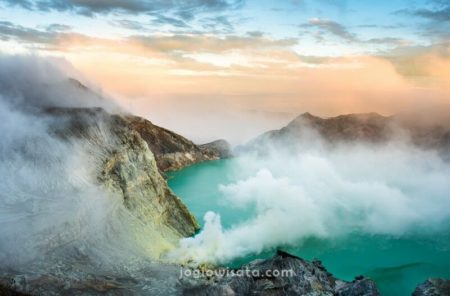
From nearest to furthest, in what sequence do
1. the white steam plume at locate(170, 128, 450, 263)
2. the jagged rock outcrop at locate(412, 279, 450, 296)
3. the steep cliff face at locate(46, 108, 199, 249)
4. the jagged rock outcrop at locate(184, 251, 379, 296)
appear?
the jagged rock outcrop at locate(184, 251, 379, 296) → the jagged rock outcrop at locate(412, 279, 450, 296) → the steep cliff face at locate(46, 108, 199, 249) → the white steam plume at locate(170, 128, 450, 263)

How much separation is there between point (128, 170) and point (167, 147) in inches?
2799

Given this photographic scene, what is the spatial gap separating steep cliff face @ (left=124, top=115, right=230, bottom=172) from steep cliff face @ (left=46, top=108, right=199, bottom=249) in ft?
192

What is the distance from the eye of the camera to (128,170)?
4594 cm

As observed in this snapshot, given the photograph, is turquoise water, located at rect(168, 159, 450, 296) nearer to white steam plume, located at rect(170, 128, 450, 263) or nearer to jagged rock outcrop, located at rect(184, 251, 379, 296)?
white steam plume, located at rect(170, 128, 450, 263)

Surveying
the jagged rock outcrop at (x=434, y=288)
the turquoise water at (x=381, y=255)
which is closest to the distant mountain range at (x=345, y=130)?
the turquoise water at (x=381, y=255)

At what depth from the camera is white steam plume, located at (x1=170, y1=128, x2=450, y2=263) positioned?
159ft

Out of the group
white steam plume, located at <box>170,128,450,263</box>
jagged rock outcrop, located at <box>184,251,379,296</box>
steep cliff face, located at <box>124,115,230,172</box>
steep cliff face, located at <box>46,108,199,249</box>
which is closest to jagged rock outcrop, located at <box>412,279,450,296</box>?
jagged rock outcrop, located at <box>184,251,379,296</box>

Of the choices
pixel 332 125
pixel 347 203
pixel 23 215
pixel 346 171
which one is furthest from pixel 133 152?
pixel 332 125

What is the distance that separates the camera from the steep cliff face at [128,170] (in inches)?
1711

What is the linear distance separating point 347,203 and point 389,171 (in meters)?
50.7

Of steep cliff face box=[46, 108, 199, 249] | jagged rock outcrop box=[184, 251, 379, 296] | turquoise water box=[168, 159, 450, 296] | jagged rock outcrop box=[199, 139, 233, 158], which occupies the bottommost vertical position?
jagged rock outcrop box=[184, 251, 379, 296]

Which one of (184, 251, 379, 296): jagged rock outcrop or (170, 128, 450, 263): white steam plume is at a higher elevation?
(170, 128, 450, 263): white steam plume

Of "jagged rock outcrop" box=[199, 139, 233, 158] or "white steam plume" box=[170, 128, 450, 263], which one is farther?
"jagged rock outcrop" box=[199, 139, 233, 158]

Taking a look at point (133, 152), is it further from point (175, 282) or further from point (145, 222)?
point (175, 282)
